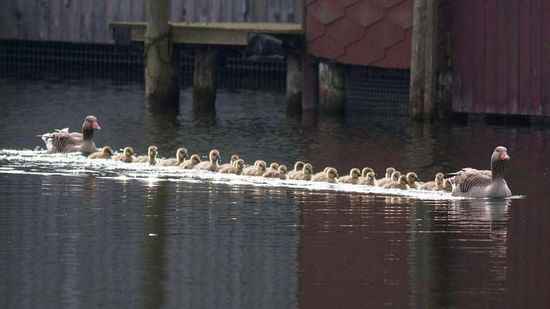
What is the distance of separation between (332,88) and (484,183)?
13.7 metres

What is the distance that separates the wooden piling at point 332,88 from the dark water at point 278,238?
518 cm

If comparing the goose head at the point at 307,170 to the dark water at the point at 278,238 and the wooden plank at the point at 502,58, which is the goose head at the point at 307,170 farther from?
the wooden plank at the point at 502,58

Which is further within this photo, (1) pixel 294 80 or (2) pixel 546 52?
(1) pixel 294 80

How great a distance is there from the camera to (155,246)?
25.3m

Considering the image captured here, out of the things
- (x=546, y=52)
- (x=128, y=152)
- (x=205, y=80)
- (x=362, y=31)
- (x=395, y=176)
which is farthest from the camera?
(x=205, y=80)

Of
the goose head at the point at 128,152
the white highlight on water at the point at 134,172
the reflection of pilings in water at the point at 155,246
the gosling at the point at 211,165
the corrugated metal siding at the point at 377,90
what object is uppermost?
the corrugated metal siding at the point at 377,90

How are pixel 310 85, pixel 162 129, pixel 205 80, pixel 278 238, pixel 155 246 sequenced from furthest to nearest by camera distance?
pixel 205 80 → pixel 310 85 → pixel 162 129 → pixel 278 238 → pixel 155 246

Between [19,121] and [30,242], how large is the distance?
16054mm

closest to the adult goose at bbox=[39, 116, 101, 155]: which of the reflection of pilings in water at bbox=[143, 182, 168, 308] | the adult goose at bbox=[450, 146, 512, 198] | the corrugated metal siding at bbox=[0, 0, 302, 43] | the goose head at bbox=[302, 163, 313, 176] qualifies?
the reflection of pilings in water at bbox=[143, 182, 168, 308]

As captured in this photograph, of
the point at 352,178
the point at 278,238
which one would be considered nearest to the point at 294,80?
the point at 352,178

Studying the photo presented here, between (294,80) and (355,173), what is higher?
(294,80)

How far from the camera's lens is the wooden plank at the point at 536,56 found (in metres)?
39.6

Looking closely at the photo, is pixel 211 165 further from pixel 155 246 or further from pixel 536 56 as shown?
pixel 536 56

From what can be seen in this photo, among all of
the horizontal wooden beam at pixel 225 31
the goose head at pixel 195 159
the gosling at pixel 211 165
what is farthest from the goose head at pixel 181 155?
the horizontal wooden beam at pixel 225 31
